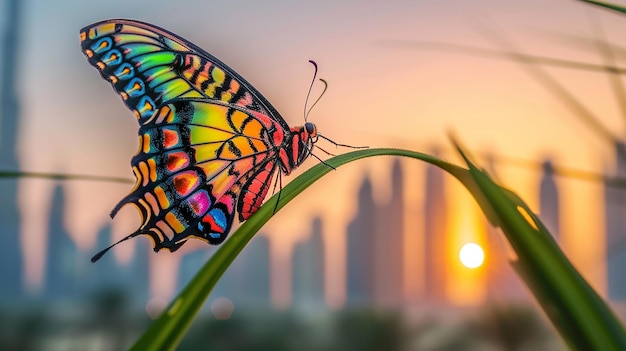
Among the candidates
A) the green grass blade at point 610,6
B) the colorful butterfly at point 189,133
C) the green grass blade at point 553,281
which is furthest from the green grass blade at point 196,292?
the colorful butterfly at point 189,133

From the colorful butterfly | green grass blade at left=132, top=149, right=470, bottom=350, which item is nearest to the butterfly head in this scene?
the colorful butterfly

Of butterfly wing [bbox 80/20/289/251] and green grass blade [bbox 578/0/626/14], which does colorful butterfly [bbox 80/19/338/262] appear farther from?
green grass blade [bbox 578/0/626/14]

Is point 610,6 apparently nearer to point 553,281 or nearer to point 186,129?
point 553,281

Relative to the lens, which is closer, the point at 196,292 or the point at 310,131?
the point at 196,292

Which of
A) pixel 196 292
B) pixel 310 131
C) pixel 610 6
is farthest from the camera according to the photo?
pixel 310 131

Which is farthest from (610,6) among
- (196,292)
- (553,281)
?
(196,292)

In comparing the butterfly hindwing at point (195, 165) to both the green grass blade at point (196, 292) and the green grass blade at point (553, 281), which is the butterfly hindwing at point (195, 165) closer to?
the green grass blade at point (196, 292)
